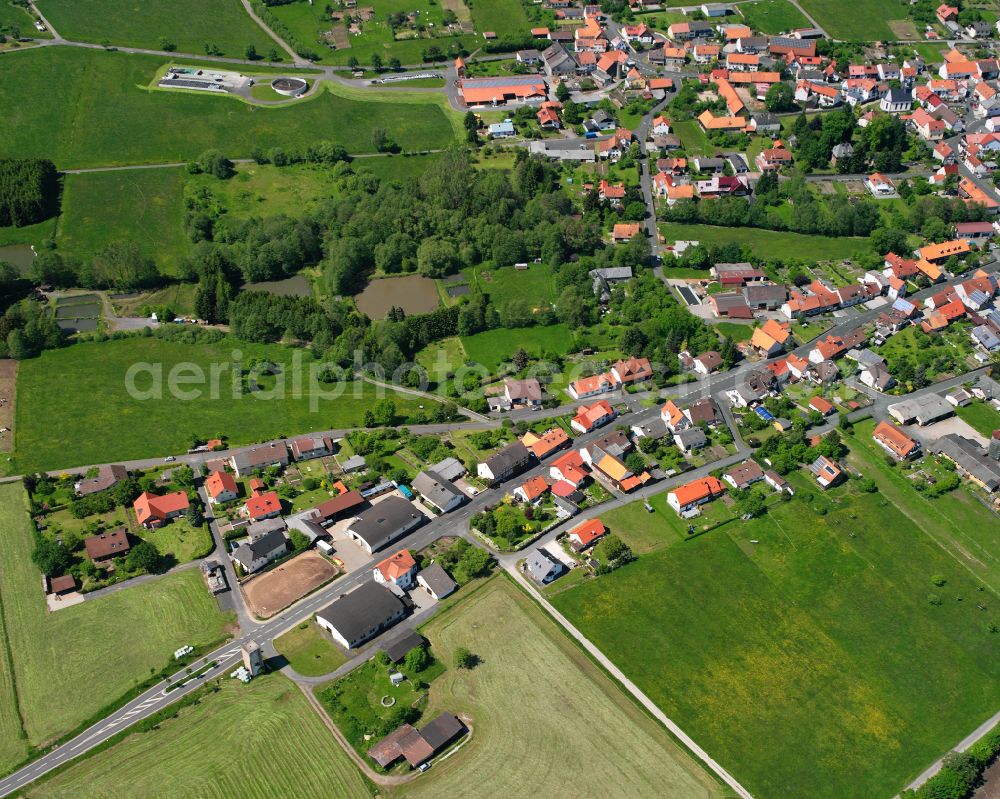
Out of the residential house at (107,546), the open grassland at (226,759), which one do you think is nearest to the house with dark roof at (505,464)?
the open grassland at (226,759)

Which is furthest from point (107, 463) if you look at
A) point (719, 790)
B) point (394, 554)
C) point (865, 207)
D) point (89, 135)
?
point (865, 207)

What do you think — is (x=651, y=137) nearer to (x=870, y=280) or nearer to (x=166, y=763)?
(x=870, y=280)

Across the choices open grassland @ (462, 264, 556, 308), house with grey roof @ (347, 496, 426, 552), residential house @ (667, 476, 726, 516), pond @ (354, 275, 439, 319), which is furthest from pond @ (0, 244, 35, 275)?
residential house @ (667, 476, 726, 516)

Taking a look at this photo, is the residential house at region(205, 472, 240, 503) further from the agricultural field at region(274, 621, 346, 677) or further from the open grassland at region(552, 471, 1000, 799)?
the open grassland at region(552, 471, 1000, 799)

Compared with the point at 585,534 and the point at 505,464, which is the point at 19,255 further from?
the point at 585,534

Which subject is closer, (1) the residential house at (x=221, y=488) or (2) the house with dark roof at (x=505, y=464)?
(1) the residential house at (x=221, y=488)

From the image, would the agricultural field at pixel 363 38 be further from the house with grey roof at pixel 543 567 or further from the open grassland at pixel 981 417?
the house with grey roof at pixel 543 567
